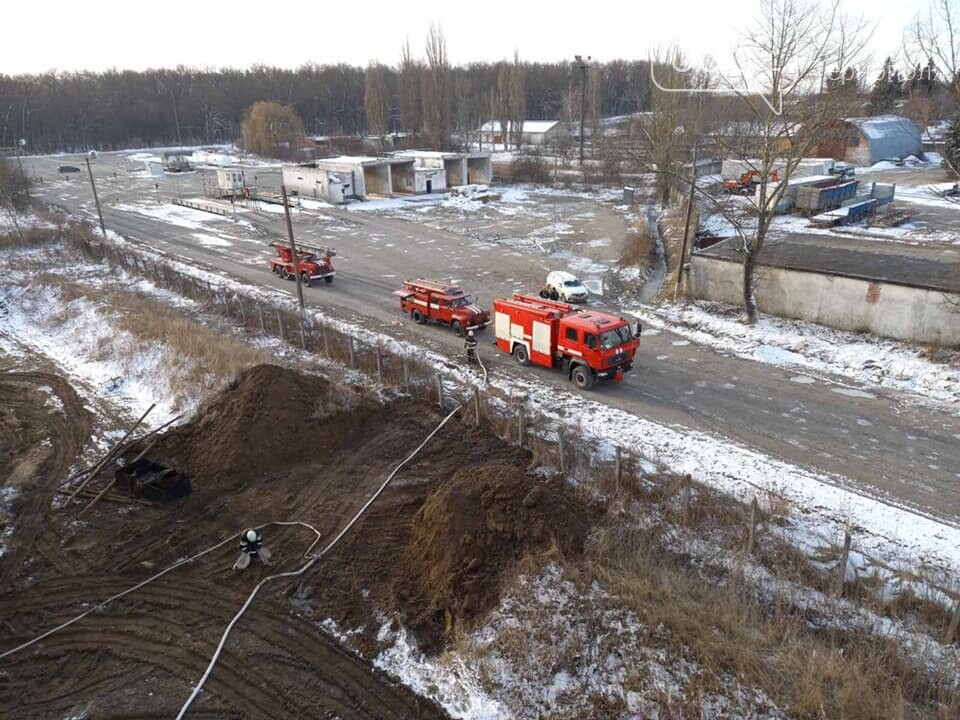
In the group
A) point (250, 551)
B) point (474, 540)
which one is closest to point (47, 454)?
point (250, 551)

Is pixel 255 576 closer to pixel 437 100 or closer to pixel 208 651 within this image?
pixel 208 651

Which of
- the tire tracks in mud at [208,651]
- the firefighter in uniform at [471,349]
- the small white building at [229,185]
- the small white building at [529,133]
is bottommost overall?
the tire tracks in mud at [208,651]

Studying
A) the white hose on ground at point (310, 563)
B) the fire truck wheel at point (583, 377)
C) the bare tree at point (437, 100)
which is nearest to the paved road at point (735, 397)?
the fire truck wheel at point (583, 377)

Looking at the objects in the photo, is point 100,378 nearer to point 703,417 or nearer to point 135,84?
point 703,417

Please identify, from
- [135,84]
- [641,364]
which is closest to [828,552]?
[641,364]

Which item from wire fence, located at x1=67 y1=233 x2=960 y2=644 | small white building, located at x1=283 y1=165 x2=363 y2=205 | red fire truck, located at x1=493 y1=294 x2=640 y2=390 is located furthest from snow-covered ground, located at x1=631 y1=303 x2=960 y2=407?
small white building, located at x1=283 y1=165 x2=363 y2=205

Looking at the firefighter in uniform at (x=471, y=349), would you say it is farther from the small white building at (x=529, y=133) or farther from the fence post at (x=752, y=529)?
the small white building at (x=529, y=133)
